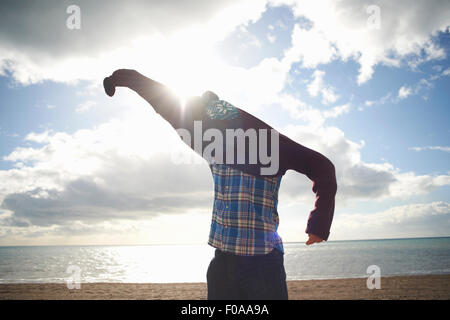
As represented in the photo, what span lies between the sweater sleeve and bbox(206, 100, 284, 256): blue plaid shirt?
0.17 meters

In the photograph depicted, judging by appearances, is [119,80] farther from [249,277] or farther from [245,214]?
[249,277]

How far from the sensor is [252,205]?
163 cm

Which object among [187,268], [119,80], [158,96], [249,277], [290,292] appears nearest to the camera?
[249,277]

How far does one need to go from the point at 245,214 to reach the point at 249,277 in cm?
34

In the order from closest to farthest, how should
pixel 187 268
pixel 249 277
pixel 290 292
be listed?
pixel 249 277 → pixel 290 292 → pixel 187 268

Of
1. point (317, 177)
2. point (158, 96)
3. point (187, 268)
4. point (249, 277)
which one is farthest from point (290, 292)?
point (187, 268)

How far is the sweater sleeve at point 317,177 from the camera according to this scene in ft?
5.17

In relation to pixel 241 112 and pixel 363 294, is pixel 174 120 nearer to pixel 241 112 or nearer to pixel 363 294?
pixel 241 112

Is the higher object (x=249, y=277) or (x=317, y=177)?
(x=317, y=177)

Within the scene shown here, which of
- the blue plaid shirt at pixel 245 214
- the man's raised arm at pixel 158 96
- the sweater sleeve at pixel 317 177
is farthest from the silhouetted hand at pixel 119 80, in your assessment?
the sweater sleeve at pixel 317 177

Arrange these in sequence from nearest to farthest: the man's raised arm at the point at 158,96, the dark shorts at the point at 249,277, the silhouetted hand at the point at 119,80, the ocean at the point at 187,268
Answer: the dark shorts at the point at 249,277 < the man's raised arm at the point at 158,96 < the silhouetted hand at the point at 119,80 < the ocean at the point at 187,268

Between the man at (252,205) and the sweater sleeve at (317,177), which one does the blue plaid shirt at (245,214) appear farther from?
the sweater sleeve at (317,177)

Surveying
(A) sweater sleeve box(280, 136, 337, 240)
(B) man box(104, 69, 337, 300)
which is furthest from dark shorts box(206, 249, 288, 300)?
(A) sweater sleeve box(280, 136, 337, 240)
